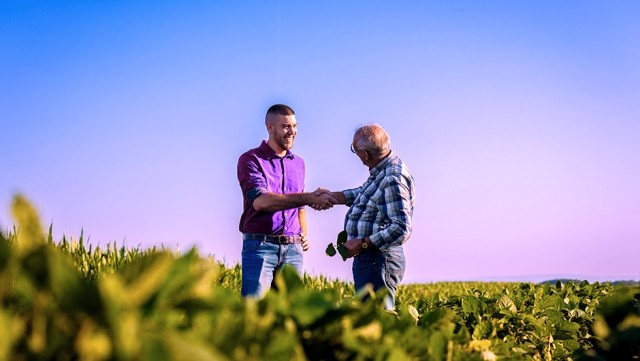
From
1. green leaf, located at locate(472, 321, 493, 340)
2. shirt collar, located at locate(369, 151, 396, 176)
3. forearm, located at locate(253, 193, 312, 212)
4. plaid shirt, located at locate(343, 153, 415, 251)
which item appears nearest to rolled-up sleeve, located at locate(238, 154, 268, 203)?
forearm, located at locate(253, 193, 312, 212)

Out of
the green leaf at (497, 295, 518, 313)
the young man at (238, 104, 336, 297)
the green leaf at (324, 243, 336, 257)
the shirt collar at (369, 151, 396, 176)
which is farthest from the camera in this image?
the young man at (238, 104, 336, 297)

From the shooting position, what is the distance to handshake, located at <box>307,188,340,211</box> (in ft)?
21.3

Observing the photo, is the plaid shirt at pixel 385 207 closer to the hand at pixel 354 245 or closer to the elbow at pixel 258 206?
the hand at pixel 354 245

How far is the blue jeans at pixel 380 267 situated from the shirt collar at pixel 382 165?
0.61 m

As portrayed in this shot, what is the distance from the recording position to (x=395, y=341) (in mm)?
1693

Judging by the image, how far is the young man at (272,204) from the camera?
249 inches

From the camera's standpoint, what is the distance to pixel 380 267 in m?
5.16

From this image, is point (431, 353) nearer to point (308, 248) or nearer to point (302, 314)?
point (302, 314)

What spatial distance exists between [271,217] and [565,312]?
2864 millimetres

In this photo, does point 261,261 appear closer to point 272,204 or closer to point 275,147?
point 272,204

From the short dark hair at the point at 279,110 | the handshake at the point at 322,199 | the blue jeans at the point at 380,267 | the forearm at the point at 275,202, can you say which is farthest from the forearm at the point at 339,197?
the blue jeans at the point at 380,267

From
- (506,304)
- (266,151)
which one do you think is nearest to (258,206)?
(266,151)

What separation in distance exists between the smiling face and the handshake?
613mm

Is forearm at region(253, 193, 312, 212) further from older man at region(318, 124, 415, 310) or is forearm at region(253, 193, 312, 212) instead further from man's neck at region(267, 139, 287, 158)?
older man at region(318, 124, 415, 310)
